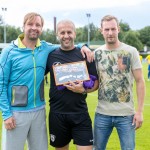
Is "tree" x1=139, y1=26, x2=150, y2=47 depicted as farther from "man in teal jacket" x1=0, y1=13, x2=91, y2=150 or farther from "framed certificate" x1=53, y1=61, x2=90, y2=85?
"man in teal jacket" x1=0, y1=13, x2=91, y2=150

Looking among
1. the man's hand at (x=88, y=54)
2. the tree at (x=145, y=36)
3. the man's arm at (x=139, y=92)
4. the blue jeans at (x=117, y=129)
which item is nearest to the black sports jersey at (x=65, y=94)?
the man's hand at (x=88, y=54)

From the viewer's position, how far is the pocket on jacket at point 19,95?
181 inches

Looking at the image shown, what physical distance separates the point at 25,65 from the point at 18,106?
51 cm

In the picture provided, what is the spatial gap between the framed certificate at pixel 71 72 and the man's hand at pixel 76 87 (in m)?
0.07

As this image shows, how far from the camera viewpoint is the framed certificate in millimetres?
4727

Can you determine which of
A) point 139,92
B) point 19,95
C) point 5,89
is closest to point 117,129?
point 139,92

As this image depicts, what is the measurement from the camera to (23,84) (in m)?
4.61

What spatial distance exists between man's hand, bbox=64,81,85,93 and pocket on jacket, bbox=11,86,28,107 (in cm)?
50

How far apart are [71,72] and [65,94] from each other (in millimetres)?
289

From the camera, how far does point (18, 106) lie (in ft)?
15.2

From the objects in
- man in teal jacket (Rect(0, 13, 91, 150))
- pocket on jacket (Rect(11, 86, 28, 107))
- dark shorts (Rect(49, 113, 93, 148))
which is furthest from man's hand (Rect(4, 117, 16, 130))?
dark shorts (Rect(49, 113, 93, 148))

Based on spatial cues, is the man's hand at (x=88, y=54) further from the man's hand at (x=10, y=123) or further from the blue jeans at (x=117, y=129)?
Answer: the man's hand at (x=10, y=123)

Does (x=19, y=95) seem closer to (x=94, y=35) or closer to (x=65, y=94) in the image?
(x=65, y=94)

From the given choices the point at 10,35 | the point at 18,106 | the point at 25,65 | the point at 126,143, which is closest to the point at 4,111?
the point at 18,106
